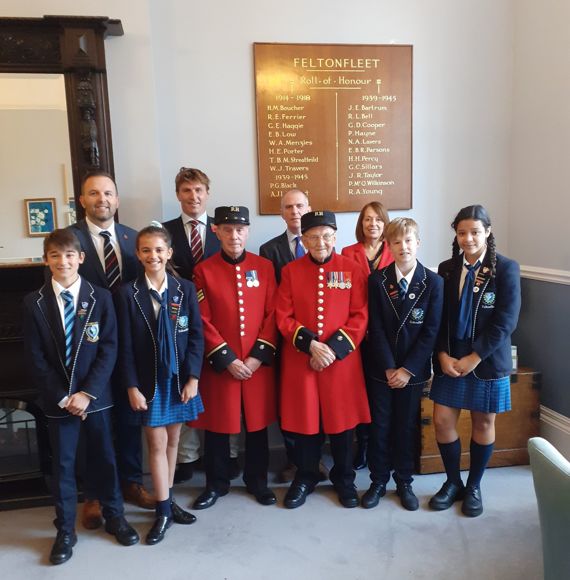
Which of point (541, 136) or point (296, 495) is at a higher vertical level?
point (541, 136)

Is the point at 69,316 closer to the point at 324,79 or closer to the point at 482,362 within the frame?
the point at 482,362

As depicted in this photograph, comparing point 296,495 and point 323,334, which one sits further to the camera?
point 296,495

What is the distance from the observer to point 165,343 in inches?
83.0

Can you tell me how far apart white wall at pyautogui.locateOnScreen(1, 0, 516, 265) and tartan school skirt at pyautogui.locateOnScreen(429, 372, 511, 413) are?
1.18 metres

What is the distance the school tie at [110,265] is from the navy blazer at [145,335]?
0.19 metres

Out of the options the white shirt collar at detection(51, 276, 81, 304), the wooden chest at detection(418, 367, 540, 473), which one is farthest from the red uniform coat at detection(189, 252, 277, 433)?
the wooden chest at detection(418, 367, 540, 473)

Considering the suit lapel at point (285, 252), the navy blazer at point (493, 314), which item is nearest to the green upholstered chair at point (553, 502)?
the navy blazer at point (493, 314)

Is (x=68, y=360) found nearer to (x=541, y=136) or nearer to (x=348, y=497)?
(x=348, y=497)

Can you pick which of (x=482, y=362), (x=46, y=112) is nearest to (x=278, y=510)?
(x=482, y=362)

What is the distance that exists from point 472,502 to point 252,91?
250 centimetres

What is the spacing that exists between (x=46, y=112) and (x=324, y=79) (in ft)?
5.16

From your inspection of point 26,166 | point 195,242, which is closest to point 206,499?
point 195,242

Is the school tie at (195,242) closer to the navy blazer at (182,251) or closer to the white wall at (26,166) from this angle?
the navy blazer at (182,251)

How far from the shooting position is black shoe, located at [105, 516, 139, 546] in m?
2.12
